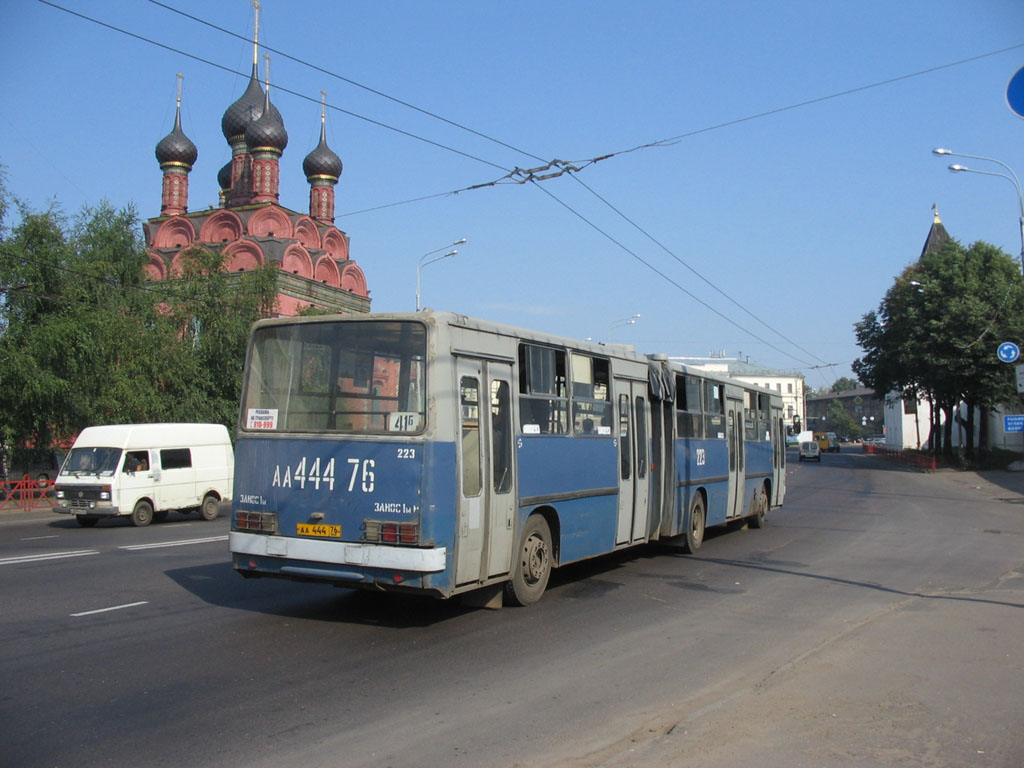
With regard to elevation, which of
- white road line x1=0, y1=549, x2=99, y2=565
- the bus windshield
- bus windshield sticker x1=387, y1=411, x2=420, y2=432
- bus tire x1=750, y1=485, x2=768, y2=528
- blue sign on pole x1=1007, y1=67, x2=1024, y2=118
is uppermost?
blue sign on pole x1=1007, y1=67, x2=1024, y2=118

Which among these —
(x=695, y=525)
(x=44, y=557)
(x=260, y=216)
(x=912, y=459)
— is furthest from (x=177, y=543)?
(x=912, y=459)

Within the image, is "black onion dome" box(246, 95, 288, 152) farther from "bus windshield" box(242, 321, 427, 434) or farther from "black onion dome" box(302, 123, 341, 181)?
"bus windshield" box(242, 321, 427, 434)

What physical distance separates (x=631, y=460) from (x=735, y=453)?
18.8 ft

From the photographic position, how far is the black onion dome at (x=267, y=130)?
5309 centimetres

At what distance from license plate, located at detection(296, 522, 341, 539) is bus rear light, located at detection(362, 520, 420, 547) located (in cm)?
30

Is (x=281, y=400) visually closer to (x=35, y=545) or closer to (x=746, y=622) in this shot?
(x=746, y=622)

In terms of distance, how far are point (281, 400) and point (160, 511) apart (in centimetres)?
1527

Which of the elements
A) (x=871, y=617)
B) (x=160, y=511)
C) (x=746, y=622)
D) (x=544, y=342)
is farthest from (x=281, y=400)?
(x=160, y=511)

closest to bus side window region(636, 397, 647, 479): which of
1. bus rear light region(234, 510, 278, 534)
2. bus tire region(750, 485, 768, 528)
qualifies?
bus rear light region(234, 510, 278, 534)

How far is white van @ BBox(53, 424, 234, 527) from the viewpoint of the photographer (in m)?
21.1

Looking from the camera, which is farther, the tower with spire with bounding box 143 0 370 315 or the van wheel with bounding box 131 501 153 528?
the tower with spire with bounding box 143 0 370 315

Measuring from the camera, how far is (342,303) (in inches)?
2183

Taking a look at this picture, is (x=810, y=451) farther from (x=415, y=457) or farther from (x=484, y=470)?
(x=415, y=457)

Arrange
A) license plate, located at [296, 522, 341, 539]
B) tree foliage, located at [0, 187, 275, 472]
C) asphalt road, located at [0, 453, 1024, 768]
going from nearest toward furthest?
asphalt road, located at [0, 453, 1024, 768] → license plate, located at [296, 522, 341, 539] → tree foliage, located at [0, 187, 275, 472]
